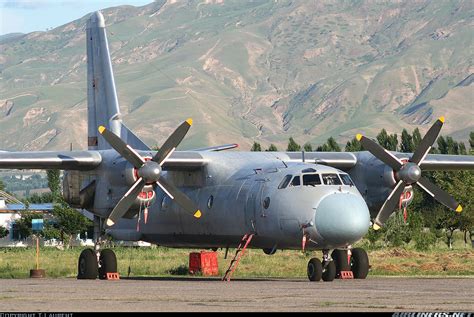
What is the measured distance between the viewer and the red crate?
124 feet

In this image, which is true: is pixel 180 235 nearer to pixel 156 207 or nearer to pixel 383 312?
pixel 156 207

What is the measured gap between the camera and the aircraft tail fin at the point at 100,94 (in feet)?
126

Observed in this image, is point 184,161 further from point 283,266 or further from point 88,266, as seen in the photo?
point 283,266

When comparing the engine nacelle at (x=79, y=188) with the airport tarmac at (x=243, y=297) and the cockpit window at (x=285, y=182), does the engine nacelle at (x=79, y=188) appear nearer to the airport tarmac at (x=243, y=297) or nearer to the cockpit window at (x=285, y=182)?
the cockpit window at (x=285, y=182)

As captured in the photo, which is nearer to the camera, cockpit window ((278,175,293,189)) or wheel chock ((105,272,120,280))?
cockpit window ((278,175,293,189))

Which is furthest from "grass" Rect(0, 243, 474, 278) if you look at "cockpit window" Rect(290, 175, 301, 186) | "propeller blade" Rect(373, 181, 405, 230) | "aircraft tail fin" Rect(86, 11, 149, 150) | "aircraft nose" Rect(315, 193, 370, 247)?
"aircraft nose" Rect(315, 193, 370, 247)

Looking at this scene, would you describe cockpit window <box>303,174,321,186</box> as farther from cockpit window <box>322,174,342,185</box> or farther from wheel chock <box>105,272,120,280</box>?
wheel chock <box>105,272,120,280</box>

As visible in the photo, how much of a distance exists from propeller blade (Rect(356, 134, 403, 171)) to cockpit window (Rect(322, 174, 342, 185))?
354cm

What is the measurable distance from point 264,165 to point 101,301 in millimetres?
12508

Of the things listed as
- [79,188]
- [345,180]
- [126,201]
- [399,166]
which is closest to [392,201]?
[399,166]

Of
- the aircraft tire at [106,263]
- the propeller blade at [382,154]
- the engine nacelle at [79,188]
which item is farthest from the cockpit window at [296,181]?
the engine nacelle at [79,188]

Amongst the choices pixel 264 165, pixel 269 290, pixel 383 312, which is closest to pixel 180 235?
pixel 264 165

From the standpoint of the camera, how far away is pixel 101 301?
21.0 meters

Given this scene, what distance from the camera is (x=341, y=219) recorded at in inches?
1129
